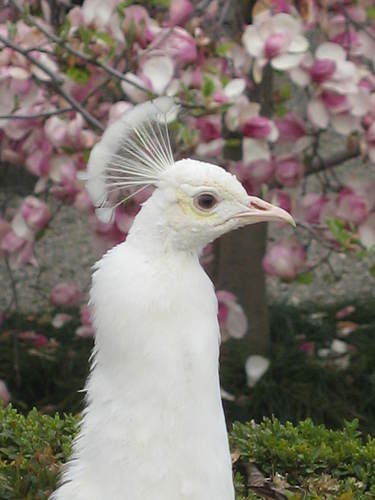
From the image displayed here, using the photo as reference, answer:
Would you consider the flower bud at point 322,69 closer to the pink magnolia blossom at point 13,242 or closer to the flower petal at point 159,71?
the flower petal at point 159,71

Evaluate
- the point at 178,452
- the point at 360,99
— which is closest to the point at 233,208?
the point at 178,452

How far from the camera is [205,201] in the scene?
192 centimetres

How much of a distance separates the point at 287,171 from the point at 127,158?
165cm

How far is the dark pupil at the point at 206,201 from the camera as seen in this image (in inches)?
75.5

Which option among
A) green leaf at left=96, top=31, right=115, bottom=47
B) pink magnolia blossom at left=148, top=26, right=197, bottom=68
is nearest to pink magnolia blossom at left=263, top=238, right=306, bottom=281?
pink magnolia blossom at left=148, top=26, right=197, bottom=68

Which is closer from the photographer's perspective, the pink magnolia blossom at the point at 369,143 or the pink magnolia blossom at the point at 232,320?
the pink magnolia blossom at the point at 369,143

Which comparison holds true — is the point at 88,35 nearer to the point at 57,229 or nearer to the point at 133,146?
the point at 133,146

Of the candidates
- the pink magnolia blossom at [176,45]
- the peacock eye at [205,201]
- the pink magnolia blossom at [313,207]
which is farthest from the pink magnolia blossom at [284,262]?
the peacock eye at [205,201]

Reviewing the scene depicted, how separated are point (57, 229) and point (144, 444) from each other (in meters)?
5.84

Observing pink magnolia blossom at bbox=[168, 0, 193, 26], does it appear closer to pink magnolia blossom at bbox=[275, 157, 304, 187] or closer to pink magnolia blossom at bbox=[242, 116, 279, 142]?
pink magnolia blossom at bbox=[242, 116, 279, 142]

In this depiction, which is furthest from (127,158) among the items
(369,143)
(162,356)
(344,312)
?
(344,312)

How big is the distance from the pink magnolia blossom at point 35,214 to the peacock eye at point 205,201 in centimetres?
163

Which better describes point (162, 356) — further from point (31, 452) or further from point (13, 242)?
point (13, 242)

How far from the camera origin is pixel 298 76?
126 inches
